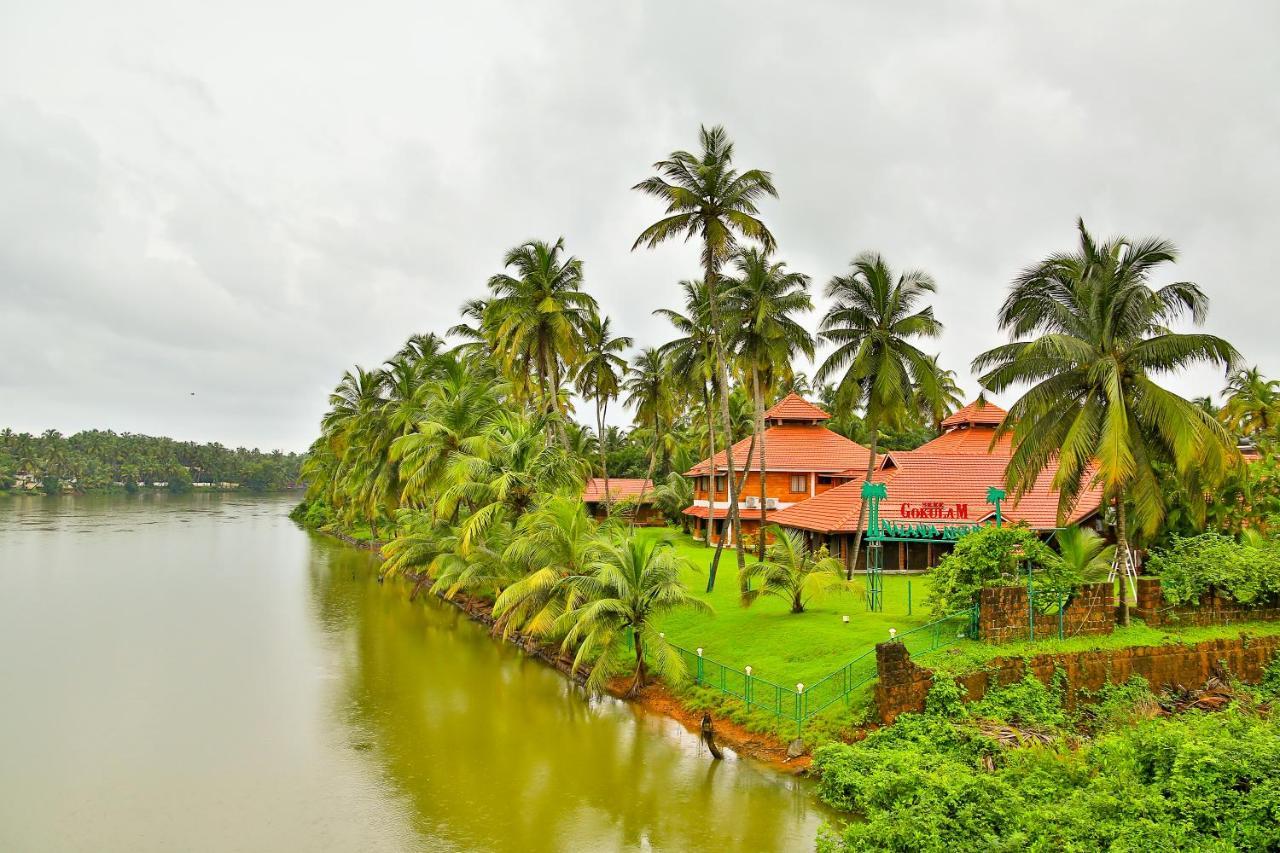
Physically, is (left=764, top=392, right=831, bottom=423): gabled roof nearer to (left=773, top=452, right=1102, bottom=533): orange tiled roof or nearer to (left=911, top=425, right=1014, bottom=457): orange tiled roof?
(left=911, top=425, right=1014, bottom=457): orange tiled roof

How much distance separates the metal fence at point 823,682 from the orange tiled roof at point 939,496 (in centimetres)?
1269

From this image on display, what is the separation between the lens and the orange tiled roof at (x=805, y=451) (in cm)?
4000

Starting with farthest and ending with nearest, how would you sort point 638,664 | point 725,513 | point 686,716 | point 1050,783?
1. point 725,513
2. point 638,664
3. point 686,716
4. point 1050,783

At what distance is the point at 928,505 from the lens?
93.8 ft

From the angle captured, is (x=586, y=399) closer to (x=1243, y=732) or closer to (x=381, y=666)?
(x=381, y=666)

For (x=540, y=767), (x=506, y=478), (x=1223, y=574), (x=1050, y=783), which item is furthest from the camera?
(x=506, y=478)

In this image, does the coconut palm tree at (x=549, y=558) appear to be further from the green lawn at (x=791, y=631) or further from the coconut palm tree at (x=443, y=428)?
the coconut palm tree at (x=443, y=428)

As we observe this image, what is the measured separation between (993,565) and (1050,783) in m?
6.48

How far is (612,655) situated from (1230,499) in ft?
60.1

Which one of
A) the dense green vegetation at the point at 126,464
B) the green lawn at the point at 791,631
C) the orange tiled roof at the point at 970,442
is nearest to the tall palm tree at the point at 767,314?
the green lawn at the point at 791,631

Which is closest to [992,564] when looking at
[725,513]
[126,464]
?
[725,513]

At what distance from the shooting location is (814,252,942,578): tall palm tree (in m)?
24.4

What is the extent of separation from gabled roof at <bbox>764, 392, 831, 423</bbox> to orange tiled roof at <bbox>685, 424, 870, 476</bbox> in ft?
1.73

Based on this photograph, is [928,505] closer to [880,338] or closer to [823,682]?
[880,338]
